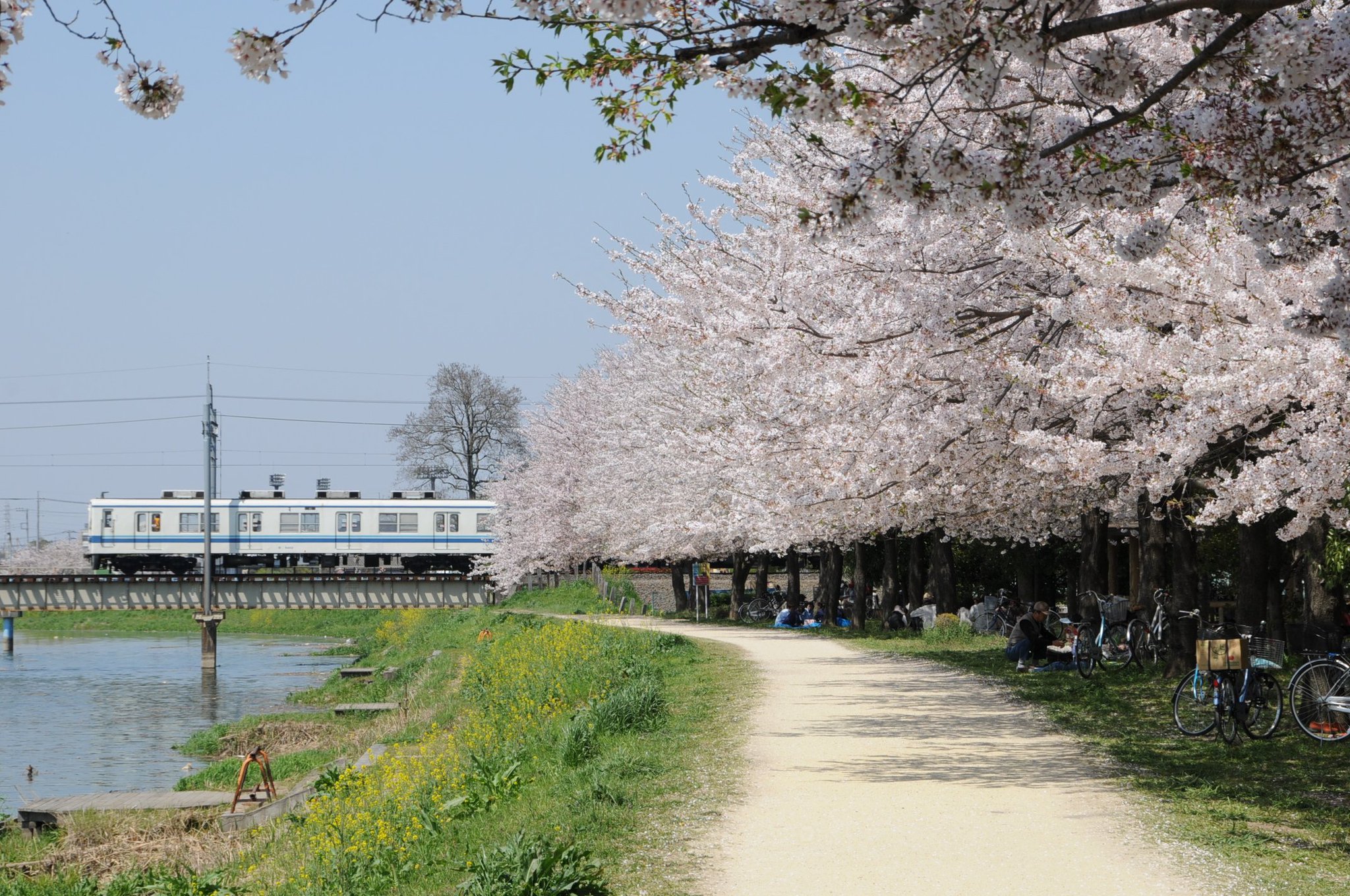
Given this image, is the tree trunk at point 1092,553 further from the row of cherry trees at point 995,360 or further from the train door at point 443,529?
the train door at point 443,529

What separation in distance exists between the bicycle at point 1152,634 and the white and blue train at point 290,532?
1587 inches

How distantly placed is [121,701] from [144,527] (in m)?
24.1

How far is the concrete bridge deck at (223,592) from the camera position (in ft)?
166

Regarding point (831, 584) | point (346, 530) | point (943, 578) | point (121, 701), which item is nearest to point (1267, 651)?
point (943, 578)

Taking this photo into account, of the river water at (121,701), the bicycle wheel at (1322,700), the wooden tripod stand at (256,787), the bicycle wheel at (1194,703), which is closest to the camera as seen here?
the bicycle wheel at (1322,700)

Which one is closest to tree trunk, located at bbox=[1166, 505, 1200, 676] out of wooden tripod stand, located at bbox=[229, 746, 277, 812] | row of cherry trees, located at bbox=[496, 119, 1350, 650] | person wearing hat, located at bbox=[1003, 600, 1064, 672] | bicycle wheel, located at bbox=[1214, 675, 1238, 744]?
row of cherry trees, located at bbox=[496, 119, 1350, 650]

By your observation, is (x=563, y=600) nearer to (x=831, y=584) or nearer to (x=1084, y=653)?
(x=831, y=584)

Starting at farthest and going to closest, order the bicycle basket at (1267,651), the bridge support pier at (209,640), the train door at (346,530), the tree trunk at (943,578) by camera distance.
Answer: the train door at (346,530)
the bridge support pier at (209,640)
the tree trunk at (943,578)
the bicycle basket at (1267,651)

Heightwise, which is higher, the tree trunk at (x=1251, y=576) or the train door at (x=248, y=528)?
the train door at (x=248, y=528)

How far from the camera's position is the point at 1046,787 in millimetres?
8570

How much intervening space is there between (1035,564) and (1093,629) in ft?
55.0

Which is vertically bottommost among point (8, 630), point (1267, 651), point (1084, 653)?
point (8, 630)

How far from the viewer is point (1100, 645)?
1733 centimetres

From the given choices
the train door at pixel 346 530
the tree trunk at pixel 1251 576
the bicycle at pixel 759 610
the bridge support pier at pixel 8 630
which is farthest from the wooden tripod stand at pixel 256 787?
the train door at pixel 346 530
